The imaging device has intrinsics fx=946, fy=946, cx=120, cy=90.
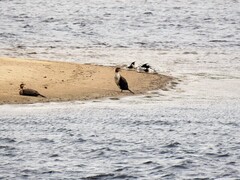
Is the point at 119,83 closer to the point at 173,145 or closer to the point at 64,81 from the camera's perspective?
the point at 64,81

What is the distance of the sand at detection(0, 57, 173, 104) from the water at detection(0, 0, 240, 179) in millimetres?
632

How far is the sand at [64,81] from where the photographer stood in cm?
2536

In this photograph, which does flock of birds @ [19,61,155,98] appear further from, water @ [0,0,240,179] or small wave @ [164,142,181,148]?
small wave @ [164,142,181,148]

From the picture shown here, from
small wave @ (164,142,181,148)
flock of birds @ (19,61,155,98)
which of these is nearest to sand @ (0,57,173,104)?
flock of birds @ (19,61,155,98)

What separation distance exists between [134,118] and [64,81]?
16.5ft

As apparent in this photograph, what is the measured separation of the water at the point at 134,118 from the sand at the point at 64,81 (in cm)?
63

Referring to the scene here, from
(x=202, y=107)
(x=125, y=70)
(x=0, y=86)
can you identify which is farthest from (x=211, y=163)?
(x=125, y=70)

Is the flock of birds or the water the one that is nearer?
the water

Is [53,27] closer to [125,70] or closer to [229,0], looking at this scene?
[125,70]

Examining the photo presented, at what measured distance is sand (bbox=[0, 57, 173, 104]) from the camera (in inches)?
998

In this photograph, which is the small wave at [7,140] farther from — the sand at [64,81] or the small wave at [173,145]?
the sand at [64,81]

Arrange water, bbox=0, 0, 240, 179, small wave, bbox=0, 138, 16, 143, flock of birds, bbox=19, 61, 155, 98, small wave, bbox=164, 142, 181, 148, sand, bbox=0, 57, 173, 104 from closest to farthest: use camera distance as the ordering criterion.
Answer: water, bbox=0, 0, 240, 179 < small wave, bbox=164, 142, 181, 148 < small wave, bbox=0, 138, 16, 143 < flock of birds, bbox=19, 61, 155, 98 < sand, bbox=0, 57, 173, 104

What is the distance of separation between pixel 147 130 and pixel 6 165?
14.2 feet

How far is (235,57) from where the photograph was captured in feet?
120
